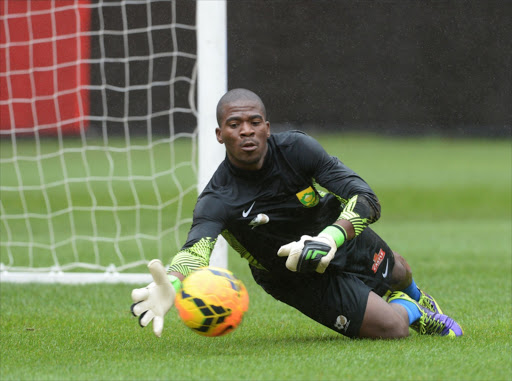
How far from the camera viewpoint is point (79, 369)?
13.2 feet

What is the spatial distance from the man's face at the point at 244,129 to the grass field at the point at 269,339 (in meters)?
1.08

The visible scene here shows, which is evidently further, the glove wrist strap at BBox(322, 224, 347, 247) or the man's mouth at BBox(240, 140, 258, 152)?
the man's mouth at BBox(240, 140, 258, 152)

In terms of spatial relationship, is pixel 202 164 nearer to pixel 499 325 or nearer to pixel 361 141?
pixel 499 325

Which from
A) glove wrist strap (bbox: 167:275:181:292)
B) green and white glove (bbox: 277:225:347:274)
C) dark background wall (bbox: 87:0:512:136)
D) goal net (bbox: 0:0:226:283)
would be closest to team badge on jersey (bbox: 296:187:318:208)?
green and white glove (bbox: 277:225:347:274)

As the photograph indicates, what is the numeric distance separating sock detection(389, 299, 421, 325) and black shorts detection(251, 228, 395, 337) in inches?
7.9

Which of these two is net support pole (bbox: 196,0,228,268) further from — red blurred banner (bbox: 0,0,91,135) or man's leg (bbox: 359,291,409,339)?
man's leg (bbox: 359,291,409,339)

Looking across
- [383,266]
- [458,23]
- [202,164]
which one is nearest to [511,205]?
[458,23]

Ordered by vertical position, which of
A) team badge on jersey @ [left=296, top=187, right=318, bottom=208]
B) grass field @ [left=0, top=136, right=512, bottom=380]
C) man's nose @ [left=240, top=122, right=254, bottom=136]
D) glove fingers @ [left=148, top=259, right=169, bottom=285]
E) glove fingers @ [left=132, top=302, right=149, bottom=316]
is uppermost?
man's nose @ [left=240, top=122, right=254, bottom=136]

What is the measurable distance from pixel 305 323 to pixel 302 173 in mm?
1336

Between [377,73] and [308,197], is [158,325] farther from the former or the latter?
[377,73]

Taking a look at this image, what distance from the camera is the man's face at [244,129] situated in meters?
4.49

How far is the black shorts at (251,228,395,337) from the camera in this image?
188 inches

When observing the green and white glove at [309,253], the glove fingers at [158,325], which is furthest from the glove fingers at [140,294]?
the green and white glove at [309,253]

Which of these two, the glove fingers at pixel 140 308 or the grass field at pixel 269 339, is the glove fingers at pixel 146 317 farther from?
the grass field at pixel 269 339
